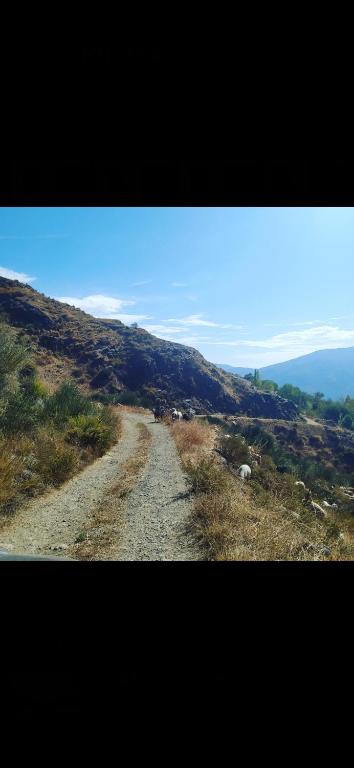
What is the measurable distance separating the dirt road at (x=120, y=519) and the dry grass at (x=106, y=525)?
7 centimetres

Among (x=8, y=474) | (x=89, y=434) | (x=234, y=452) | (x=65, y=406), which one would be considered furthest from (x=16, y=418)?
(x=234, y=452)

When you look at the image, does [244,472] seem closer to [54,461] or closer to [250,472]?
[250,472]

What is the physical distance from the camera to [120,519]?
577cm

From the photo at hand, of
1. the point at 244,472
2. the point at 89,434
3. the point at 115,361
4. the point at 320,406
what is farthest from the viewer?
the point at 320,406

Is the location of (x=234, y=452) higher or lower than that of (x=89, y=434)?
lower

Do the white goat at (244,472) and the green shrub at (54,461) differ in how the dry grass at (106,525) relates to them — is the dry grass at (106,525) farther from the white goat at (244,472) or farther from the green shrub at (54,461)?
the white goat at (244,472)

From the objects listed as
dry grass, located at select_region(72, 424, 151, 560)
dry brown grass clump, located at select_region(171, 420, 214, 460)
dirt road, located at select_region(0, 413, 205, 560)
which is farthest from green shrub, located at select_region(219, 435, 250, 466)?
dry grass, located at select_region(72, 424, 151, 560)

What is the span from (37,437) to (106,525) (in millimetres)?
3617

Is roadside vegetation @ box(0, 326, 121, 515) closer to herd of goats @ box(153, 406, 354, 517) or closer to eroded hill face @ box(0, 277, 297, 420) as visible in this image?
herd of goats @ box(153, 406, 354, 517)

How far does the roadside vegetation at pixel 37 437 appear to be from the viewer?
6.39 meters
